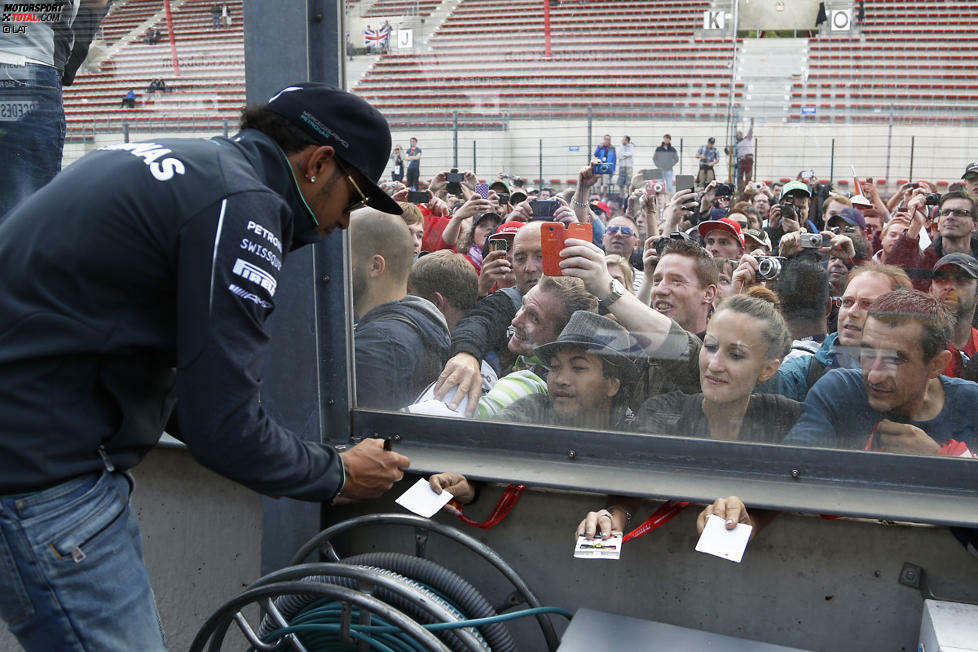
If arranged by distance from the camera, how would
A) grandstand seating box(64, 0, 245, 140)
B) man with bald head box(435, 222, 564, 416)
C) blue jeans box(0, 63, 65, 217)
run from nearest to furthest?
1. man with bald head box(435, 222, 564, 416)
2. grandstand seating box(64, 0, 245, 140)
3. blue jeans box(0, 63, 65, 217)

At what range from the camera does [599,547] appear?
2.16 meters

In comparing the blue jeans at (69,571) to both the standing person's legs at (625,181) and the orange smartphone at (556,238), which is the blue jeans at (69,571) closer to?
the orange smartphone at (556,238)

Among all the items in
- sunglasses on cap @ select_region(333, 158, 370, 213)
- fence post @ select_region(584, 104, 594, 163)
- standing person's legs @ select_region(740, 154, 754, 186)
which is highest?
fence post @ select_region(584, 104, 594, 163)

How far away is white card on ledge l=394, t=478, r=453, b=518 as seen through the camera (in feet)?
7.82

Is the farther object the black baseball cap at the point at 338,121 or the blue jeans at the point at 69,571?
the black baseball cap at the point at 338,121

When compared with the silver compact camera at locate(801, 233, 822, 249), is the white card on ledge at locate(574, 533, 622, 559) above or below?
below

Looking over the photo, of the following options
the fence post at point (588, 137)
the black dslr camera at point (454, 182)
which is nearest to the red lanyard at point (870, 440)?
the fence post at point (588, 137)

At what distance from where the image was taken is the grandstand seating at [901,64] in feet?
6.83

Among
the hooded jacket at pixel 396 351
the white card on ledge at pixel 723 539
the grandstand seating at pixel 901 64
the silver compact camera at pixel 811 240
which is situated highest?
the grandstand seating at pixel 901 64

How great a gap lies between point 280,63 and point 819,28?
4.63ft

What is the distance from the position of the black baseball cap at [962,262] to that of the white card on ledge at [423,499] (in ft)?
4.65

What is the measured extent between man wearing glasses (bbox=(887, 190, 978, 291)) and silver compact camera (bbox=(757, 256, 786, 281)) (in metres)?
0.29

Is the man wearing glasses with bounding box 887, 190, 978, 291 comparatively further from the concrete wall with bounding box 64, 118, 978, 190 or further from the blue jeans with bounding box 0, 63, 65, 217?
the blue jeans with bounding box 0, 63, 65, 217

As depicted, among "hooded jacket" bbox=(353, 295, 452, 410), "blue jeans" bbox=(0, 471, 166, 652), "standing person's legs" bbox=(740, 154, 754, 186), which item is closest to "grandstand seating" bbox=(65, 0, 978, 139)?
"standing person's legs" bbox=(740, 154, 754, 186)
